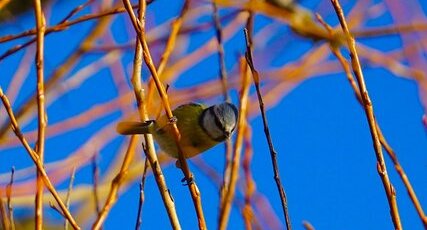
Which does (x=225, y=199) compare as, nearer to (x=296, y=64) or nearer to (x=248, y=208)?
(x=248, y=208)

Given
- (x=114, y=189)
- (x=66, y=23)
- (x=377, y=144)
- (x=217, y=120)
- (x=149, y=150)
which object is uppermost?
(x=217, y=120)

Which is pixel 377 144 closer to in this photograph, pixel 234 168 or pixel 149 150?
pixel 234 168

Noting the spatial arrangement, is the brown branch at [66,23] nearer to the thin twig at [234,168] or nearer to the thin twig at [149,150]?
the thin twig at [149,150]

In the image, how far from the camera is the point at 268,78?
9.98 feet

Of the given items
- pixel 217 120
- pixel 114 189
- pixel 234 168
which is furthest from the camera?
pixel 217 120

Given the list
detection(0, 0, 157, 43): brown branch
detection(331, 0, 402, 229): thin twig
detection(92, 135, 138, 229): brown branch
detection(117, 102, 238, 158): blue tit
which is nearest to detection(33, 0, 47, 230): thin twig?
detection(92, 135, 138, 229): brown branch

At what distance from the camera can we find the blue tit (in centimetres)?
278

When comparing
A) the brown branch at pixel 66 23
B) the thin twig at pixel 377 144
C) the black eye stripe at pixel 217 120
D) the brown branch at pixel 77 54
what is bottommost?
the thin twig at pixel 377 144

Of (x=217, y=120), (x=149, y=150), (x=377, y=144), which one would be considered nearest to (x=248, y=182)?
(x=149, y=150)

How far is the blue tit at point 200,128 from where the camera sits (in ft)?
9.12

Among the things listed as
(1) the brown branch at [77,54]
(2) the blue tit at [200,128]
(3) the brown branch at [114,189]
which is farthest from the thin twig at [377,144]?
(1) the brown branch at [77,54]

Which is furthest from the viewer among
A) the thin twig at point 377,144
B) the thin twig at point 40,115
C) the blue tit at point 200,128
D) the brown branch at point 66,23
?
the blue tit at point 200,128

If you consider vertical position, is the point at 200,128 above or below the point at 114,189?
above

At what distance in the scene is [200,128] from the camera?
9.78 feet
